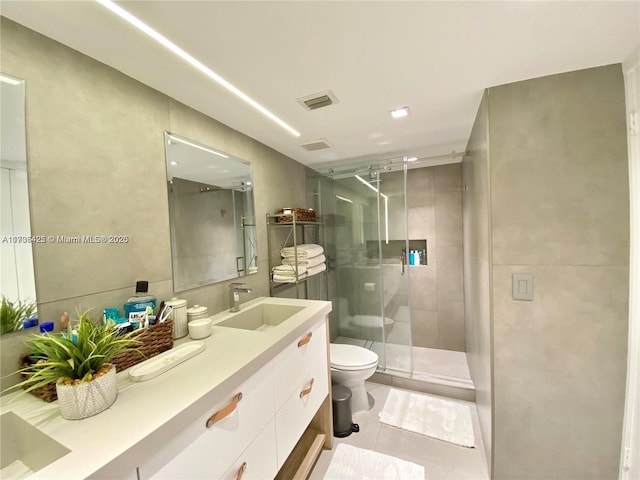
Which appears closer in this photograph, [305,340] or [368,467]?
[305,340]

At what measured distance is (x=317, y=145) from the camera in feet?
7.29

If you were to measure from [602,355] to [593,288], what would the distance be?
339 mm

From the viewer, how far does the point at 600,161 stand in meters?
1.25

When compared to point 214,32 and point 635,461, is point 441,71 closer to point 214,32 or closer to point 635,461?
point 214,32

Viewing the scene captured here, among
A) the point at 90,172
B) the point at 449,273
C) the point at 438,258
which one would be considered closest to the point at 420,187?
the point at 438,258

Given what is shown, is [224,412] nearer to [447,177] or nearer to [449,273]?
[449,273]

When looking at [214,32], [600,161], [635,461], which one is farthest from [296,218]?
[635,461]

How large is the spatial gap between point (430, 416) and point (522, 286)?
1307 millimetres

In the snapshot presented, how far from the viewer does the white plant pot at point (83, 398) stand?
0.69 meters

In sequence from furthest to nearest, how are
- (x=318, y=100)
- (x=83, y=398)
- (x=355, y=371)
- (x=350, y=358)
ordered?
(x=350, y=358)
(x=355, y=371)
(x=318, y=100)
(x=83, y=398)

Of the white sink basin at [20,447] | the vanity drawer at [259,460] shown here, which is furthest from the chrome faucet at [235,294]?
the white sink basin at [20,447]

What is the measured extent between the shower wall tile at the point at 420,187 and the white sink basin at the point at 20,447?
3.21 meters

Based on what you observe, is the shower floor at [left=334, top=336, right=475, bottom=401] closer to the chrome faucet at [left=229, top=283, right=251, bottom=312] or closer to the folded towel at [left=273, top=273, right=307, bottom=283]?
the folded towel at [left=273, top=273, right=307, bottom=283]

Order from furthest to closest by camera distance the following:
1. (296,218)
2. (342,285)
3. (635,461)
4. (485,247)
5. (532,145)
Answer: (342,285)
(296,218)
(485,247)
(532,145)
(635,461)
